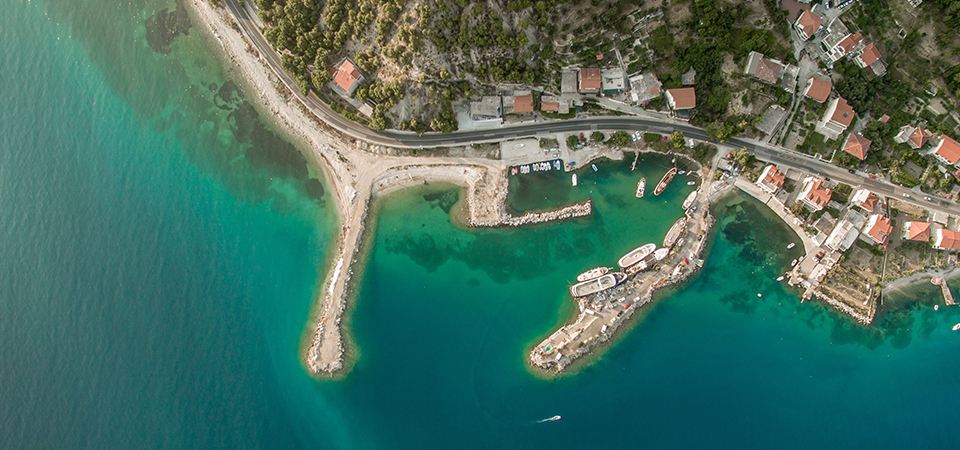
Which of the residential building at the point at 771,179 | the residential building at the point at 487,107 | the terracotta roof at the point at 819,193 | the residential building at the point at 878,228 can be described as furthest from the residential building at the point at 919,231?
the residential building at the point at 487,107

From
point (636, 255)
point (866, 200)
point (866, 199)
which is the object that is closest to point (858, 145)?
point (866, 199)

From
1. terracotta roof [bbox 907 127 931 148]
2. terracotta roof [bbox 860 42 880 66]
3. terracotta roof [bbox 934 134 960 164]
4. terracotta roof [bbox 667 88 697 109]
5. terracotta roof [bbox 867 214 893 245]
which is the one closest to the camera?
terracotta roof [bbox 860 42 880 66]

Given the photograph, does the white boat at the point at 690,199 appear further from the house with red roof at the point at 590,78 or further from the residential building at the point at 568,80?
the residential building at the point at 568,80

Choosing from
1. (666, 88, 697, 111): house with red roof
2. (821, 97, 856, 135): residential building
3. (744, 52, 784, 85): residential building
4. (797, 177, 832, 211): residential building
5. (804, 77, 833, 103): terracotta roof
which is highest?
(744, 52, 784, 85): residential building

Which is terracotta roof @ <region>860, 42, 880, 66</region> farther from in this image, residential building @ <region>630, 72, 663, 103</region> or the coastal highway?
residential building @ <region>630, 72, 663, 103</region>

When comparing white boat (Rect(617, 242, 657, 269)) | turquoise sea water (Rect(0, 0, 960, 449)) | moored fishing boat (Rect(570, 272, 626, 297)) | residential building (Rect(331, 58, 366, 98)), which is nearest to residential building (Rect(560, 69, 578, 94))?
turquoise sea water (Rect(0, 0, 960, 449))

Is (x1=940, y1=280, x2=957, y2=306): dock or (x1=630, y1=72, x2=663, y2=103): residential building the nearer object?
(x1=630, y1=72, x2=663, y2=103): residential building
